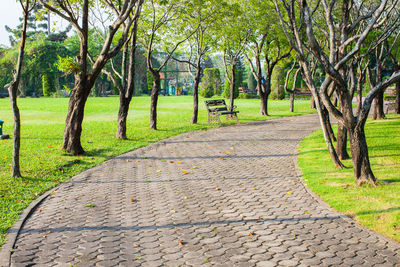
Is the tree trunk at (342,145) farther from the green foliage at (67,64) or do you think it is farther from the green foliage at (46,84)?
the green foliage at (46,84)

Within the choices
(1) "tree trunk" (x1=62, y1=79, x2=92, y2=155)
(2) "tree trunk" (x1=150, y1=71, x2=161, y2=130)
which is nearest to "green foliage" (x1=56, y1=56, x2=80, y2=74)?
(1) "tree trunk" (x1=62, y1=79, x2=92, y2=155)

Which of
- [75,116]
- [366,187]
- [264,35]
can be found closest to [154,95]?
[75,116]

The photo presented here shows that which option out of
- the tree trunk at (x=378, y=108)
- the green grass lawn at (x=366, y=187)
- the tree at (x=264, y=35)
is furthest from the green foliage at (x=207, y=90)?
the green grass lawn at (x=366, y=187)

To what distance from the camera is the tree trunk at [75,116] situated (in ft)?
37.9

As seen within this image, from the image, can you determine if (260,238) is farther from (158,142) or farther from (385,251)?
(158,142)

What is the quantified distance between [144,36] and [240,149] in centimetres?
828

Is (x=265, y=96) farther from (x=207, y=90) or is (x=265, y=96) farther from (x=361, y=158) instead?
(x=207, y=90)

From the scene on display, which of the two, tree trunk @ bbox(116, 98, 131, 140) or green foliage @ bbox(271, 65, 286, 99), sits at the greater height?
green foliage @ bbox(271, 65, 286, 99)

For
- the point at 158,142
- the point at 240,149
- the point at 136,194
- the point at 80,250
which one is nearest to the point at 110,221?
the point at 80,250

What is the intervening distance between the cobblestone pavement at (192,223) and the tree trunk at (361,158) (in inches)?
48.7

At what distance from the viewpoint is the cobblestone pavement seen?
15.9 ft

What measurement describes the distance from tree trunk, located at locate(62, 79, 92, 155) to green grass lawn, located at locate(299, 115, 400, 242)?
21.7 ft

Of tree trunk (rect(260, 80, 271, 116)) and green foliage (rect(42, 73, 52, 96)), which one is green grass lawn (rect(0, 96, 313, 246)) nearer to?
tree trunk (rect(260, 80, 271, 116))

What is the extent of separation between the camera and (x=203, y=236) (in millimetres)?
5492
